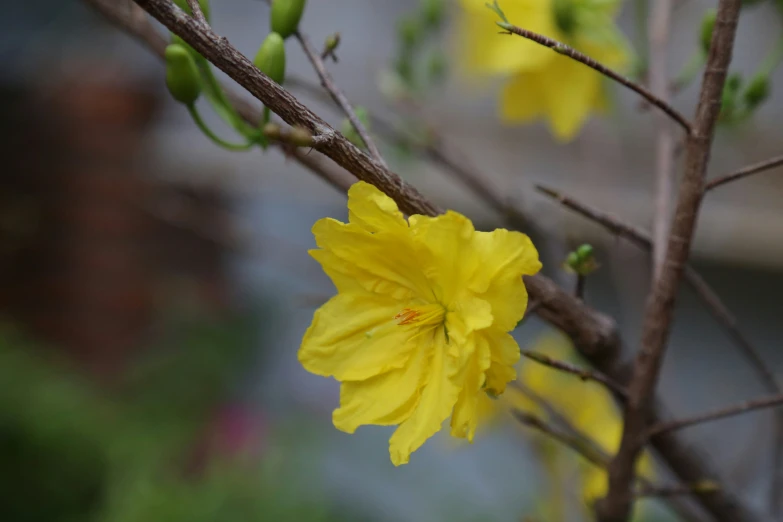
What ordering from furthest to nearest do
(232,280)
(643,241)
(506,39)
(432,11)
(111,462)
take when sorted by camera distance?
(232,280) < (111,462) < (432,11) < (506,39) < (643,241)

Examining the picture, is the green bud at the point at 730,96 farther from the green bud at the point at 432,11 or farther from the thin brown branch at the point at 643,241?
the green bud at the point at 432,11

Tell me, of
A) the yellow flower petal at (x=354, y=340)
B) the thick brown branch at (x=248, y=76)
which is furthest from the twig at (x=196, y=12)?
the yellow flower petal at (x=354, y=340)

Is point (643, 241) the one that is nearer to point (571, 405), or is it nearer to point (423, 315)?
point (423, 315)

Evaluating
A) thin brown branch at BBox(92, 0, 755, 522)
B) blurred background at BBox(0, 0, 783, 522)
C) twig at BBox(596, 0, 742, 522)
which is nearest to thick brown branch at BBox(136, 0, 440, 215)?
thin brown branch at BBox(92, 0, 755, 522)

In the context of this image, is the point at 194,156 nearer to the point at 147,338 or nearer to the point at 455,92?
the point at 147,338

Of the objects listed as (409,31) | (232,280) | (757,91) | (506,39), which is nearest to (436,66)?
(409,31)

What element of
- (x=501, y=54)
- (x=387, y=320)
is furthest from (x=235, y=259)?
(x=387, y=320)

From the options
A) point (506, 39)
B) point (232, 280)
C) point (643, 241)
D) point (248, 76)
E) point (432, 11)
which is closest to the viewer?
point (248, 76)
